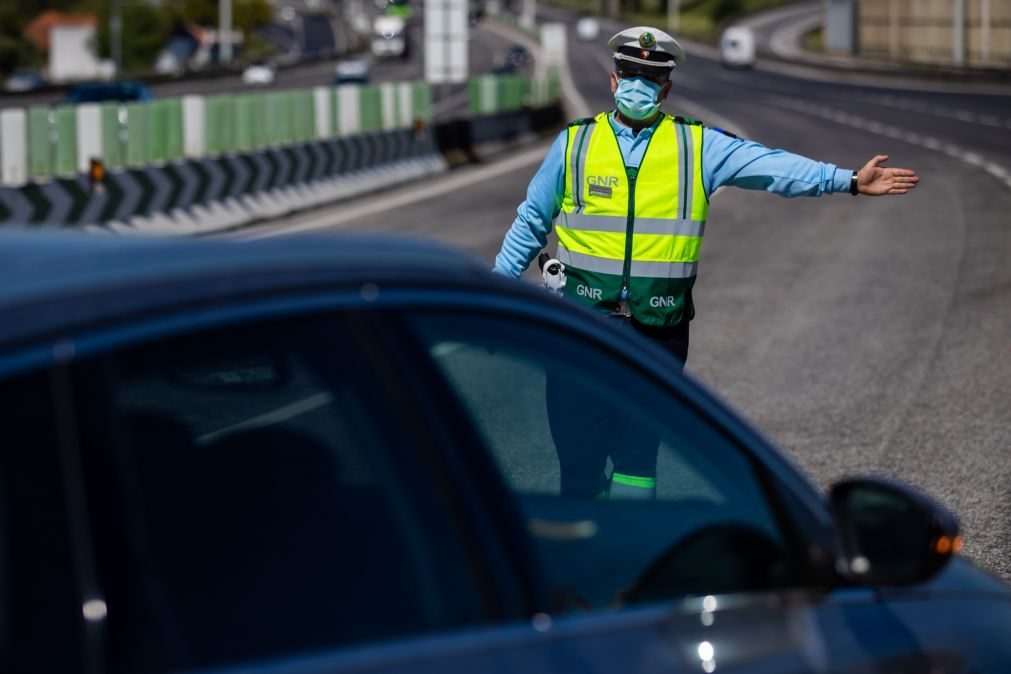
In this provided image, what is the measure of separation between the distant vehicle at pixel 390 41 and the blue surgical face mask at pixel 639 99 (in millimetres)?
107050

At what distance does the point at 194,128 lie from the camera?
69.3 feet

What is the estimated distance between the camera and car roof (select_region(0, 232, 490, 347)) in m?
1.91

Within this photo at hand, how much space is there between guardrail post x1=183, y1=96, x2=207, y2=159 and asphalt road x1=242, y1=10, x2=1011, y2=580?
58.2 inches

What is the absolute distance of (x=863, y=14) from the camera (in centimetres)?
9494

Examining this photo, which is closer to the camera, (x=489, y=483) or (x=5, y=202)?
(x=489, y=483)

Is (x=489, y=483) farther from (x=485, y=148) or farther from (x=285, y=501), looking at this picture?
(x=485, y=148)

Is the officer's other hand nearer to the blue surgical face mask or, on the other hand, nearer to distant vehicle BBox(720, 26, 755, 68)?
the blue surgical face mask

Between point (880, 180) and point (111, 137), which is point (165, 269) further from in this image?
point (111, 137)

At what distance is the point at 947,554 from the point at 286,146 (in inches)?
808

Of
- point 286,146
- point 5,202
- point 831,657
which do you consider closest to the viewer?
point 831,657

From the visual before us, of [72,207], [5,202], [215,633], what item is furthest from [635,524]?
[72,207]

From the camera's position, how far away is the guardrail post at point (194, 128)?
2086 cm

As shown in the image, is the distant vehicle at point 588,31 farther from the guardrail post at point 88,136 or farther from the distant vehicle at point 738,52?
the guardrail post at point 88,136

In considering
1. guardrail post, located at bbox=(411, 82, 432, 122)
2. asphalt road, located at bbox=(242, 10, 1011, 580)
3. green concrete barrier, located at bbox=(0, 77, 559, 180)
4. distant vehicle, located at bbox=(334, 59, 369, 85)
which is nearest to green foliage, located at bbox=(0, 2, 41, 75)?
distant vehicle, located at bbox=(334, 59, 369, 85)
